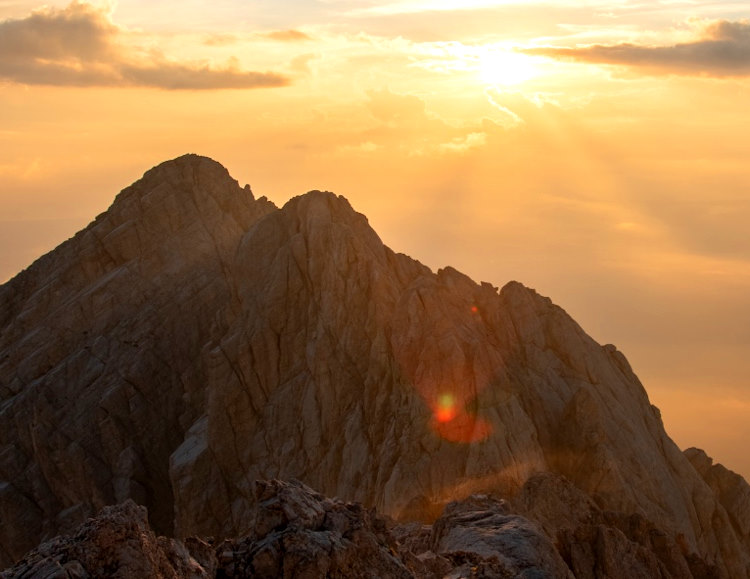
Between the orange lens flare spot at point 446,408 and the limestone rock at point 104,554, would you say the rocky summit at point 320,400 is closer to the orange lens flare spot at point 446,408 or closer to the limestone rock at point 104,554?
the orange lens flare spot at point 446,408

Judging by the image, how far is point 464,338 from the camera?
286 ft

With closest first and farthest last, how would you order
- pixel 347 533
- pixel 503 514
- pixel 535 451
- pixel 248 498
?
pixel 347 533 → pixel 503 514 → pixel 535 451 → pixel 248 498

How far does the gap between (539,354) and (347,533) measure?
5679 cm

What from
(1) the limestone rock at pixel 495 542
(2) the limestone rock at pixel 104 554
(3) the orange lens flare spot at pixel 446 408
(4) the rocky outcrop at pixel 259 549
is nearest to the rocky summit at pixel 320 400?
(1) the limestone rock at pixel 495 542

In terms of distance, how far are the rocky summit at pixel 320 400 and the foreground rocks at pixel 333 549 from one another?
256 millimetres

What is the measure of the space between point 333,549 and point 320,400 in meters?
57.7

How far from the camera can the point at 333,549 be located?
117ft

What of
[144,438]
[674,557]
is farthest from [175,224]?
[674,557]

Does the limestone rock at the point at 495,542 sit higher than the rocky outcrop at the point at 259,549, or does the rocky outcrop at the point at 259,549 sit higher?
the rocky outcrop at the point at 259,549

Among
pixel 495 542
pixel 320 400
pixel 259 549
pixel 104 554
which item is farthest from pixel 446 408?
pixel 104 554

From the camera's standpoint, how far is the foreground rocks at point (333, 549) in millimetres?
31375

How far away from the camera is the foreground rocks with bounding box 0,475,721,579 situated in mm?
31375

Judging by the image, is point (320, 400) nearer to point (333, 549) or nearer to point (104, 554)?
point (333, 549)

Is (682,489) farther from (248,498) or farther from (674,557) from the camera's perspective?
(248,498)
